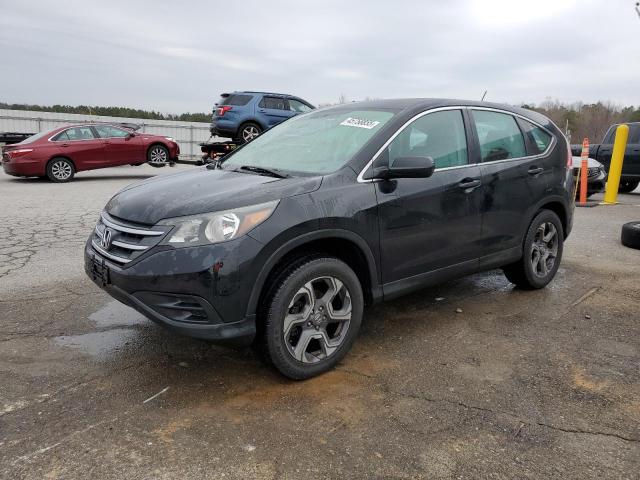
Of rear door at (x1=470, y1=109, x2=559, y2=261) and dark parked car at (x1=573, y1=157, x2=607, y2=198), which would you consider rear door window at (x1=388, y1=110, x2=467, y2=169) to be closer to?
A: rear door at (x1=470, y1=109, x2=559, y2=261)

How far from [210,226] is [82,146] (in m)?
12.6

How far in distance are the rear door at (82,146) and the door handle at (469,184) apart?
12.5m

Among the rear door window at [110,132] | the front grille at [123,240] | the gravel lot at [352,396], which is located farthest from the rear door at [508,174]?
the rear door window at [110,132]

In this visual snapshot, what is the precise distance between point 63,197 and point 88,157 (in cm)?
372

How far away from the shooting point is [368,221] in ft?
11.0

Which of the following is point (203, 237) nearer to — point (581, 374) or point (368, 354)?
point (368, 354)

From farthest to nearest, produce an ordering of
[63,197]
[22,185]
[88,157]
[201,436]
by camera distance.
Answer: [88,157] → [22,185] → [63,197] → [201,436]

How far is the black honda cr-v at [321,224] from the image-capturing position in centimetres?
286

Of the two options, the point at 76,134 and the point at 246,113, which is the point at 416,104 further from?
the point at 76,134

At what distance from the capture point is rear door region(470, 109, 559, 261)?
13.9ft

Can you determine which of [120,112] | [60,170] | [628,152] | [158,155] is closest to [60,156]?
[60,170]

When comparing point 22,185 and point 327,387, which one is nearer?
point 327,387

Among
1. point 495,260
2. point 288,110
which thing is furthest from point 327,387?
point 288,110

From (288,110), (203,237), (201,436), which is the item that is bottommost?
(201,436)
